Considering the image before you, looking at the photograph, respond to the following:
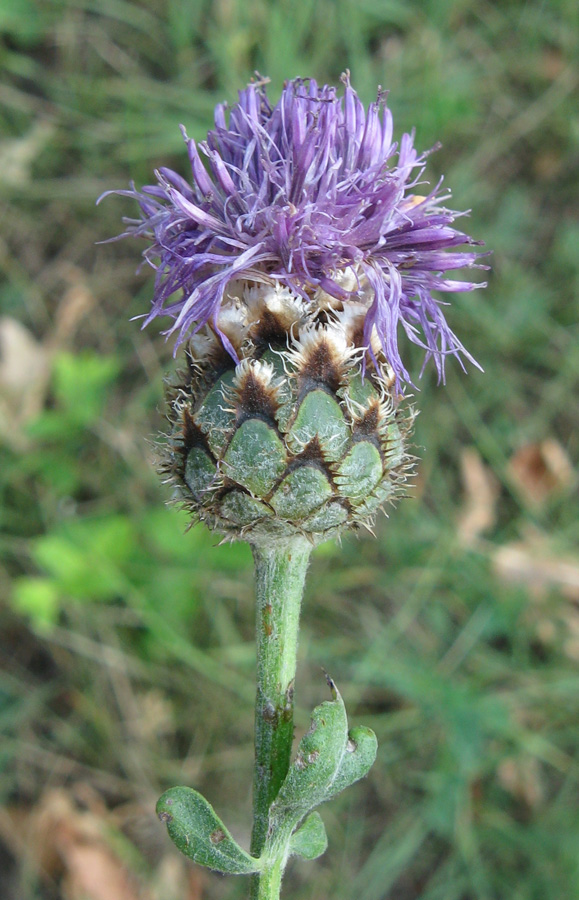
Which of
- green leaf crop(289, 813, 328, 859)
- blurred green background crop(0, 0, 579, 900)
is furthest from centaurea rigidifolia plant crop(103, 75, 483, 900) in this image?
blurred green background crop(0, 0, 579, 900)

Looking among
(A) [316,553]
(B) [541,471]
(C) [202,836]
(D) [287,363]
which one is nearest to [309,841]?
(C) [202,836]

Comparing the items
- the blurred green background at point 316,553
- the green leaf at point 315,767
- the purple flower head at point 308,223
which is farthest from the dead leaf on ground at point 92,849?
the purple flower head at point 308,223

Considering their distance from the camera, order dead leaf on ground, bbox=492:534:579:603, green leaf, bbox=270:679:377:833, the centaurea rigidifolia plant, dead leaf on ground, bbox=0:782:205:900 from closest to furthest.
A: green leaf, bbox=270:679:377:833, the centaurea rigidifolia plant, dead leaf on ground, bbox=0:782:205:900, dead leaf on ground, bbox=492:534:579:603

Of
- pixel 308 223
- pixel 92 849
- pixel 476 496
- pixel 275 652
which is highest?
pixel 308 223

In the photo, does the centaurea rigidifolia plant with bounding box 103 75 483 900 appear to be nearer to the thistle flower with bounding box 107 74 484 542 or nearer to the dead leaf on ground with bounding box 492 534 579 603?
the thistle flower with bounding box 107 74 484 542

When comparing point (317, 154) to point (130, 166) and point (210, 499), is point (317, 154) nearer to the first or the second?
point (210, 499)

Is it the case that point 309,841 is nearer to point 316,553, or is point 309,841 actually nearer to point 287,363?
point 287,363
